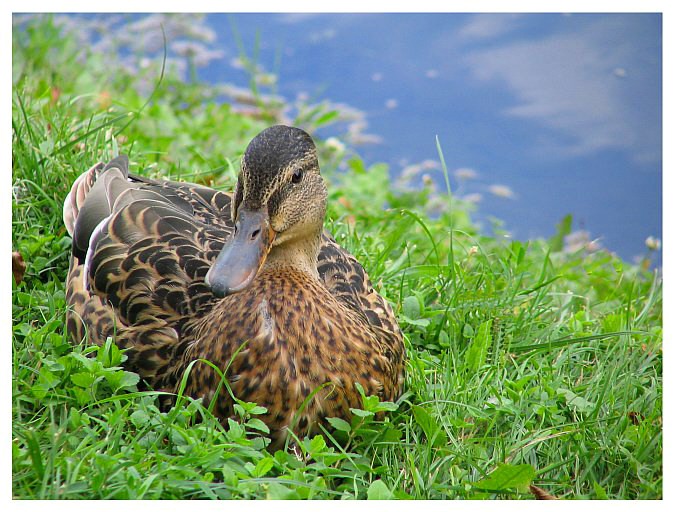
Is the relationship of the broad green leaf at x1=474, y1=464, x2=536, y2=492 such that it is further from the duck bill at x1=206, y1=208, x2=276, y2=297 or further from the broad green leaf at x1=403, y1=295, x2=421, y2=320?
the broad green leaf at x1=403, y1=295, x2=421, y2=320

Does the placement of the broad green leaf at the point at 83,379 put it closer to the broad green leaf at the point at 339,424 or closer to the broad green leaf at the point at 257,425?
the broad green leaf at the point at 257,425

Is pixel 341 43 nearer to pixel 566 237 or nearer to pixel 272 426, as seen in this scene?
pixel 566 237

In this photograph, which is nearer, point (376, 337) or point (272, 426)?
point (272, 426)

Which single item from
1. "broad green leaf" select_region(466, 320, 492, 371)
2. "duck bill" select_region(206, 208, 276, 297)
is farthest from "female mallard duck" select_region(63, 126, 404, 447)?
"broad green leaf" select_region(466, 320, 492, 371)

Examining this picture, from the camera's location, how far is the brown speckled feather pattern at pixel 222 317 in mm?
2738

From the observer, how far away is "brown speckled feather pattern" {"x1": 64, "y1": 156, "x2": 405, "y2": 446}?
274 cm

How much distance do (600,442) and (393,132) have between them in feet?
13.2

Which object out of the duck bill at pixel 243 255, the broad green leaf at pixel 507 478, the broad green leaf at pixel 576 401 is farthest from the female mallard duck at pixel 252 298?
the broad green leaf at pixel 576 401

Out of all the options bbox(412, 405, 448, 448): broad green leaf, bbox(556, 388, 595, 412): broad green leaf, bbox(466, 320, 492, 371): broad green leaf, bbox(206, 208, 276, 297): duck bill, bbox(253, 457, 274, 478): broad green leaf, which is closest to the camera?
bbox(253, 457, 274, 478): broad green leaf

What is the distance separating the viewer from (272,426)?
271 centimetres

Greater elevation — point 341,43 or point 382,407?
point 341,43

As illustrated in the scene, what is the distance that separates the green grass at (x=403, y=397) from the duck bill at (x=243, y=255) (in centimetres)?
41

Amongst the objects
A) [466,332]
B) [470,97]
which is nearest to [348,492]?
[466,332]

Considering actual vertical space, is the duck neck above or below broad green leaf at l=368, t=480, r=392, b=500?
above
